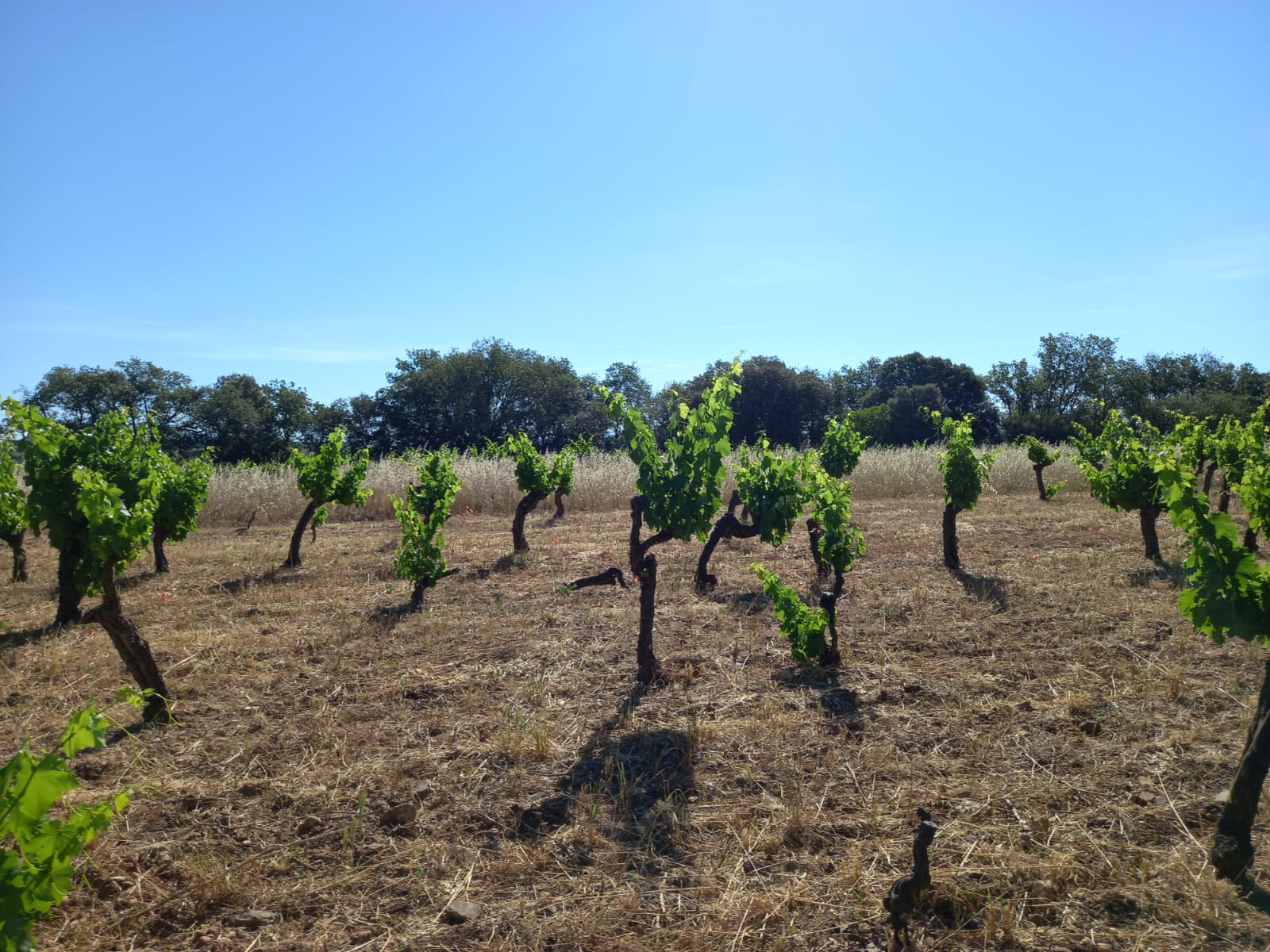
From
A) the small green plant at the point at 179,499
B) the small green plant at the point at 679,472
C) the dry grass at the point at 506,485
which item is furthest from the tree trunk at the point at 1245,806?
the dry grass at the point at 506,485

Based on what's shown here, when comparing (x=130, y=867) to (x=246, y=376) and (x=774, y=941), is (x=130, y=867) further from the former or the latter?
(x=246, y=376)

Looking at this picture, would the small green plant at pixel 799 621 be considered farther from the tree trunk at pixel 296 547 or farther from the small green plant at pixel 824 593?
the tree trunk at pixel 296 547

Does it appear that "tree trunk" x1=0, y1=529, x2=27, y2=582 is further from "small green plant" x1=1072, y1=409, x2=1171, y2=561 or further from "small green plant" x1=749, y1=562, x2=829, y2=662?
"small green plant" x1=1072, y1=409, x2=1171, y2=561

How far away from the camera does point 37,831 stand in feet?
6.41

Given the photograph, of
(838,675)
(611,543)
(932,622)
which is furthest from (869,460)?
(838,675)

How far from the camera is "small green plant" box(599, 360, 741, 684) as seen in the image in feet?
17.5

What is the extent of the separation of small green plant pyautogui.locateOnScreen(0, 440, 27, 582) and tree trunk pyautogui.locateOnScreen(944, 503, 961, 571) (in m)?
10.1

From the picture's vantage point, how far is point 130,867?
3.34 m

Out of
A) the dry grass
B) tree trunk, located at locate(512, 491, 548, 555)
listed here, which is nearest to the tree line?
the dry grass

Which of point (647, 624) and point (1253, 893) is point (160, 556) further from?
point (1253, 893)

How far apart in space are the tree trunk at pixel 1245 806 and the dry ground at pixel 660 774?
0.12 metres

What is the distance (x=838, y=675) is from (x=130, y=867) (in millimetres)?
4256

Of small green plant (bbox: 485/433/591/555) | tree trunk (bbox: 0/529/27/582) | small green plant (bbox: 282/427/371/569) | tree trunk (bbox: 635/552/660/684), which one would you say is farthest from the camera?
small green plant (bbox: 485/433/591/555)

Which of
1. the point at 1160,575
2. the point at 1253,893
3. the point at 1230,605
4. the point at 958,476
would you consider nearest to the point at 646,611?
the point at 1230,605
